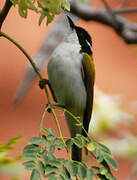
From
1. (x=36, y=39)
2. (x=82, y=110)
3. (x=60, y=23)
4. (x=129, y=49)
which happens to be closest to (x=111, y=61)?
(x=129, y=49)

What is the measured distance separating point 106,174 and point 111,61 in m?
4.89

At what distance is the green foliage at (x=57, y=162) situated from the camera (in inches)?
47.4

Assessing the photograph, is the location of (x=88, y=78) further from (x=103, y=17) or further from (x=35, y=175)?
(x=103, y=17)

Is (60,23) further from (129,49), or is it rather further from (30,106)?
(129,49)

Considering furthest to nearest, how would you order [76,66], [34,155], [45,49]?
[45,49]
[76,66]
[34,155]

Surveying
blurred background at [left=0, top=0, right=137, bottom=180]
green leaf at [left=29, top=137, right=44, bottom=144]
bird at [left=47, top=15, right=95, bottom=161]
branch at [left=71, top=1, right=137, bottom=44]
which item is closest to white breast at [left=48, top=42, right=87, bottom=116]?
bird at [left=47, top=15, right=95, bottom=161]

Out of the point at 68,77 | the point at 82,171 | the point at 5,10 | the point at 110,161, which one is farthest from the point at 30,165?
the point at 68,77

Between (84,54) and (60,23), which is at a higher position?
(60,23)

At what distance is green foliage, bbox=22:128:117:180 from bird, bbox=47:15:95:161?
28.8 inches

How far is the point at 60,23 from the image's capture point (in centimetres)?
414

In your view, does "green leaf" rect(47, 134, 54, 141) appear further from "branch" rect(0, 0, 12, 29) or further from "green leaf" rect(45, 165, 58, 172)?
"branch" rect(0, 0, 12, 29)

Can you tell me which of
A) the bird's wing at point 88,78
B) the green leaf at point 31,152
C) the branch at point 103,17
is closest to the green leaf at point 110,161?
the green leaf at point 31,152

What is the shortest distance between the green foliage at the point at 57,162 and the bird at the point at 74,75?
A: 0.73 meters

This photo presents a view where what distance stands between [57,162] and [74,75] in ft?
3.15
